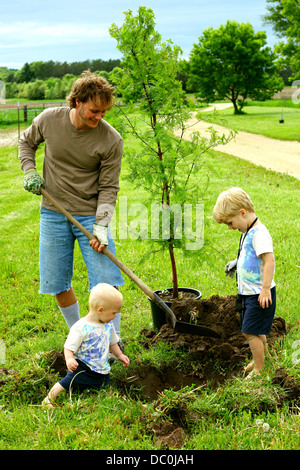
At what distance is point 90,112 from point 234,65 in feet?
107

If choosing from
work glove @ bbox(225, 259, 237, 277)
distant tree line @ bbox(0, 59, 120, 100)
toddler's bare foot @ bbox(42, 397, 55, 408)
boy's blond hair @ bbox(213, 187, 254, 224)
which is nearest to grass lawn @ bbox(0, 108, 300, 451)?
toddler's bare foot @ bbox(42, 397, 55, 408)

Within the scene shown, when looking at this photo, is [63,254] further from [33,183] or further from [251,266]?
[251,266]

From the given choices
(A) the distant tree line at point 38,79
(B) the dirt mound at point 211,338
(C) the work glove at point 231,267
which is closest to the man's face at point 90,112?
(C) the work glove at point 231,267

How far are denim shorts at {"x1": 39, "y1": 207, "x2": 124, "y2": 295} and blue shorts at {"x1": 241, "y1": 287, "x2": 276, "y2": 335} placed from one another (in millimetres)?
994

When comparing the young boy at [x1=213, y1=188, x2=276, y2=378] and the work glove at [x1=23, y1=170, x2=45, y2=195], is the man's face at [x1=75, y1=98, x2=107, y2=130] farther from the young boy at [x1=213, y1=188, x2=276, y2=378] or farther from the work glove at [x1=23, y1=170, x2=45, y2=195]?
the young boy at [x1=213, y1=188, x2=276, y2=378]

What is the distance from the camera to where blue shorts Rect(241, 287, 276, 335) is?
3.29m

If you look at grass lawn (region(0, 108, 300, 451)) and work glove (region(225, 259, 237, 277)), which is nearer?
grass lawn (region(0, 108, 300, 451))

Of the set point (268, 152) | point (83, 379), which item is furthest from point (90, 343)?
point (268, 152)

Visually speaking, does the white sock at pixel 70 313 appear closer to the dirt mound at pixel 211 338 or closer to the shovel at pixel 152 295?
the dirt mound at pixel 211 338

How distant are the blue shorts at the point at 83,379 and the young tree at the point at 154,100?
136 cm

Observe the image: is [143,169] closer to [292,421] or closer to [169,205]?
[169,205]

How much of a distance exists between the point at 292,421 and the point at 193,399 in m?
0.61

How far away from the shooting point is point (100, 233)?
3479 millimetres

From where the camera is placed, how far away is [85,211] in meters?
3.66
